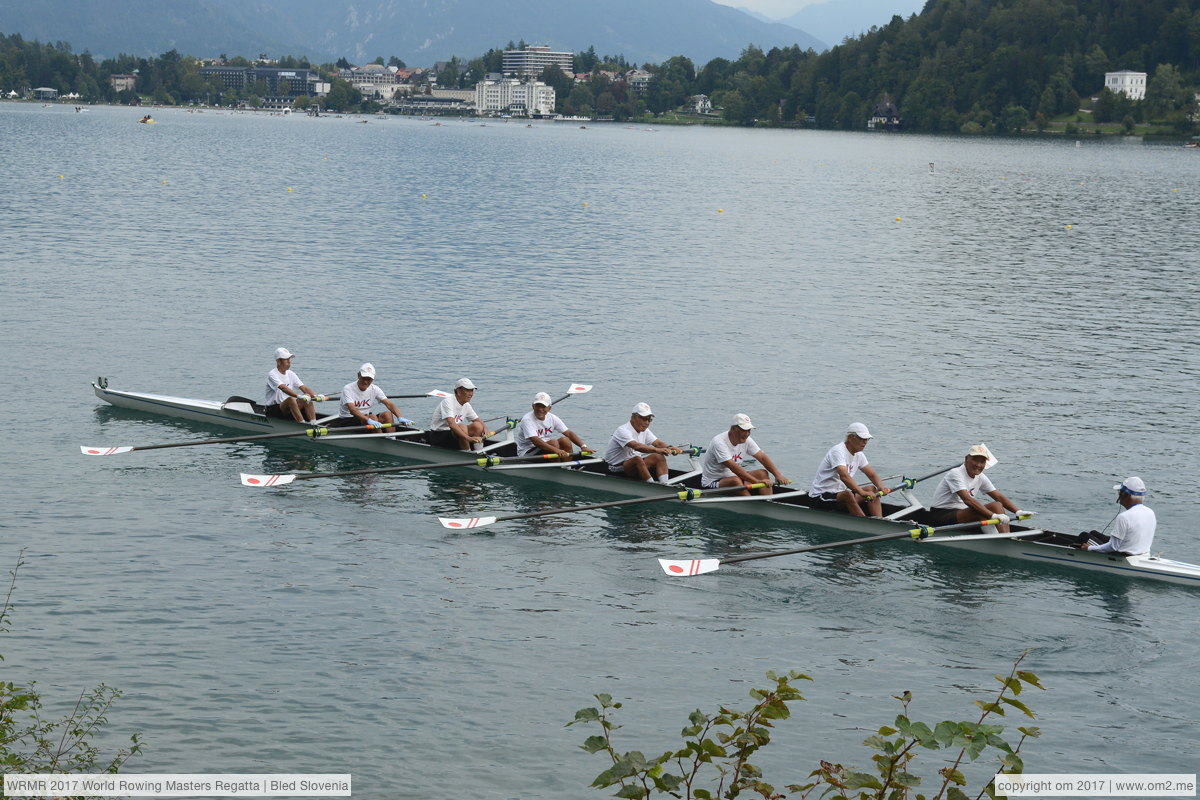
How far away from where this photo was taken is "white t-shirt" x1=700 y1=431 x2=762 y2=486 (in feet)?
63.0

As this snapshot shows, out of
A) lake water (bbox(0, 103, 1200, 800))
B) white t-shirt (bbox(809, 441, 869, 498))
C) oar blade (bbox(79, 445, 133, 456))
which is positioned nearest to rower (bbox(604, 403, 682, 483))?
lake water (bbox(0, 103, 1200, 800))

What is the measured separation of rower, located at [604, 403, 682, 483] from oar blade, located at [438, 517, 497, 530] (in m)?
2.73

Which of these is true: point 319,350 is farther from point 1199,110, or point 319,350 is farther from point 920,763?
point 1199,110

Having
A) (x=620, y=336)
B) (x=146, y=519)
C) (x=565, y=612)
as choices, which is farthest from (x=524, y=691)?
(x=620, y=336)

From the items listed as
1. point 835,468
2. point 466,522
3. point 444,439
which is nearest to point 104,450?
point 444,439

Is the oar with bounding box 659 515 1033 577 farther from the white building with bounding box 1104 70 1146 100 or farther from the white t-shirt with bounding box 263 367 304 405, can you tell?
the white building with bounding box 1104 70 1146 100

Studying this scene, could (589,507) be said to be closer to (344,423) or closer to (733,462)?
(733,462)

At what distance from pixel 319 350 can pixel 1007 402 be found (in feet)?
53.9

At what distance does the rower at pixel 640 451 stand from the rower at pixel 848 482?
2381 mm

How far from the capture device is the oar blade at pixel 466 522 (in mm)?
18203

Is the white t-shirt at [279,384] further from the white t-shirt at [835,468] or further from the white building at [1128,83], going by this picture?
the white building at [1128,83]

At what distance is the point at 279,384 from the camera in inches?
902

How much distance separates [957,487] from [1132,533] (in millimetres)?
2386

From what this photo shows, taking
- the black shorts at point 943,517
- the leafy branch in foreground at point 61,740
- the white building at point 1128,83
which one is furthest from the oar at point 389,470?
the white building at point 1128,83
